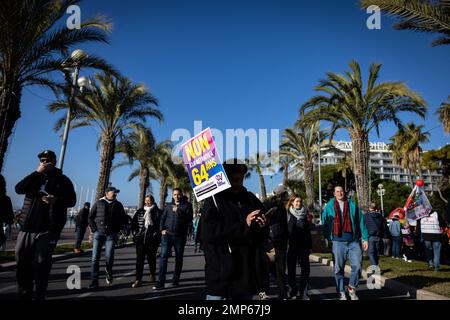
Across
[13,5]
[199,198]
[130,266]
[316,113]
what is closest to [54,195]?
[199,198]

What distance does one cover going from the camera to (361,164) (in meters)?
14.6

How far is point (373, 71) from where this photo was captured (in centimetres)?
1488

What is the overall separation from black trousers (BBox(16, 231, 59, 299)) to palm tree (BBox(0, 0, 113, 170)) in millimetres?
6445

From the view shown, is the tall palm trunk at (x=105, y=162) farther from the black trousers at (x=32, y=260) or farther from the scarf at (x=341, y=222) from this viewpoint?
the scarf at (x=341, y=222)

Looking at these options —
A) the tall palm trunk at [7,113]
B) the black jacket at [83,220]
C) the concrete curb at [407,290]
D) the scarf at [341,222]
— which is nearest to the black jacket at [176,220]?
the scarf at [341,222]

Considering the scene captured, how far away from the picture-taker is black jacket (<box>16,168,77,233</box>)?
4.41 m

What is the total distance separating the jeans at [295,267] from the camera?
604 cm

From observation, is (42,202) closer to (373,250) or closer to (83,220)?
(373,250)

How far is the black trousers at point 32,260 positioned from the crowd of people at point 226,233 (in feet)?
0.04

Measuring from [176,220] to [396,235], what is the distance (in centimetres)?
1060

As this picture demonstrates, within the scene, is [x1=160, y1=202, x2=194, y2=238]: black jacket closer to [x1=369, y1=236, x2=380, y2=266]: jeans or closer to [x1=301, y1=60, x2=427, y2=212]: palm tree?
[x1=369, y1=236, x2=380, y2=266]: jeans

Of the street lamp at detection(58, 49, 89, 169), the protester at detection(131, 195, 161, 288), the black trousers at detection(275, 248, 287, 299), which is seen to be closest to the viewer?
the black trousers at detection(275, 248, 287, 299)

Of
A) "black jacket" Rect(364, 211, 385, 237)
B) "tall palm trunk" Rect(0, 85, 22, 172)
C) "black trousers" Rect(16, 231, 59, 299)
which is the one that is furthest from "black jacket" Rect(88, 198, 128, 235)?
"black jacket" Rect(364, 211, 385, 237)
